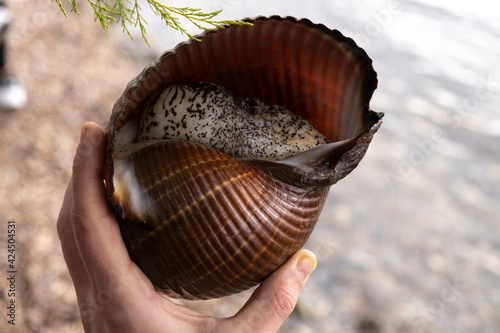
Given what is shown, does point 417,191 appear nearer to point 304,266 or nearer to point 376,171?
point 376,171

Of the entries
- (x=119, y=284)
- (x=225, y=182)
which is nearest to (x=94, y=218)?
(x=119, y=284)

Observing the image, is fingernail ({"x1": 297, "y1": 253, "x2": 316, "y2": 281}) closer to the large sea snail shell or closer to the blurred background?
the large sea snail shell

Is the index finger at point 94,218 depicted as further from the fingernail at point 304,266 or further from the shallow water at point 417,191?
the shallow water at point 417,191

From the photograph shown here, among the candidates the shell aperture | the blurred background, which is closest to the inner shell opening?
the shell aperture

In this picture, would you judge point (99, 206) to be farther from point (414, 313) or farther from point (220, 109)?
point (414, 313)

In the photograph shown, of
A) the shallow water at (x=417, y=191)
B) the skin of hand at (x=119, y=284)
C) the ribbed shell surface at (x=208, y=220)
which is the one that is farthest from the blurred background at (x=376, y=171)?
the ribbed shell surface at (x=208, y=220)

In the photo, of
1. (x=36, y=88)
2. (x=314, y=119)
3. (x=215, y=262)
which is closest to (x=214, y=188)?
(x=215, y=262)

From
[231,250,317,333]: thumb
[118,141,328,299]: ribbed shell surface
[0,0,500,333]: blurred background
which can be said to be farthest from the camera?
[0,0,500,333]: blurred background
